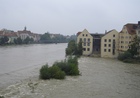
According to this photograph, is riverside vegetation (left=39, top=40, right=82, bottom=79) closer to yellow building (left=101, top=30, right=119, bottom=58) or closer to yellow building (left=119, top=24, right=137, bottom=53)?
yellow building (left=101, top=30, right=119, bottom=58)

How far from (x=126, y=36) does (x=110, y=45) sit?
11.3ft

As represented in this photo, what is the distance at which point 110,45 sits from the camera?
1613 inches

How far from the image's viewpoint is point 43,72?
17594 millimetres

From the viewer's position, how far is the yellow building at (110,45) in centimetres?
4081

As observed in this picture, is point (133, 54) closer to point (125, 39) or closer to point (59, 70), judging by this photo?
point (125, 39)

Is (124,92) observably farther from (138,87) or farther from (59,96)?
(59,96)

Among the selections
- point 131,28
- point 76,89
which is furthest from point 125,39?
point 76,89

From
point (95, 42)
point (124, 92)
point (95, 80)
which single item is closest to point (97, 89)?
point (124, 92)

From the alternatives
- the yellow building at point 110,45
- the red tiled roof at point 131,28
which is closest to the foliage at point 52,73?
the yellow building at point 110,45

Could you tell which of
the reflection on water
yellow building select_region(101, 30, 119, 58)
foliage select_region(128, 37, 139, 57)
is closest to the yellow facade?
yellow building select_region(101, 30, 119, 58)

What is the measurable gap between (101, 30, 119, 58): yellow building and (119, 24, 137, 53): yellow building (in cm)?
95

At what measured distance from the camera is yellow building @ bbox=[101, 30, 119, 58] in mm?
40812

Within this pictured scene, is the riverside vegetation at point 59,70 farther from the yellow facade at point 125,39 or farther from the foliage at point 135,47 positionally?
the yellow facade at point 125,39

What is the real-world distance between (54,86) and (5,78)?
17.8ft
